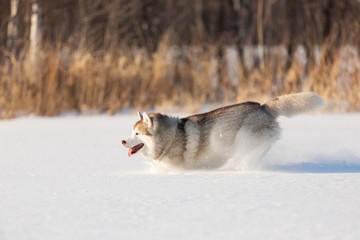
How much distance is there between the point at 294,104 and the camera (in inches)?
171

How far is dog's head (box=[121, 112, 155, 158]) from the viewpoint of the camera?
425 centimetres

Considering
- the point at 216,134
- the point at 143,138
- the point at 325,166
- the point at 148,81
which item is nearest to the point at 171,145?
the point at 143,138

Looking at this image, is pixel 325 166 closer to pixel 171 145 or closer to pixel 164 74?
pixel 171 145

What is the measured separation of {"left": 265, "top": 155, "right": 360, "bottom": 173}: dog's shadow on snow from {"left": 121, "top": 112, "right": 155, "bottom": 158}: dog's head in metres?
0.92

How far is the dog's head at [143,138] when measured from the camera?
13.9 feet

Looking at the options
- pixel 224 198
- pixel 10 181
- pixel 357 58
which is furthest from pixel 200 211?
pixel 357 58

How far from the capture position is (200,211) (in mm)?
2691

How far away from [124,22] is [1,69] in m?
12.4

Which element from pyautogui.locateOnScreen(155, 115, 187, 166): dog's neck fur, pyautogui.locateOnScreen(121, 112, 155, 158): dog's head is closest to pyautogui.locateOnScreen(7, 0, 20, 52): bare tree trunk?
pyautogui.locateOnScreen(121, 112, 155, 158): dog's head

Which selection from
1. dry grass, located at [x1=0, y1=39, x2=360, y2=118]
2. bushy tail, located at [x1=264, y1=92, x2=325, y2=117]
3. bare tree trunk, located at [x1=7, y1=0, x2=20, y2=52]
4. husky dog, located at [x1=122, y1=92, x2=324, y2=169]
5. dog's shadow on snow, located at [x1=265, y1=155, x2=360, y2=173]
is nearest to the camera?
dog's shadow on snow, located at [x1=265, y1=155, x2=360, y2=173]

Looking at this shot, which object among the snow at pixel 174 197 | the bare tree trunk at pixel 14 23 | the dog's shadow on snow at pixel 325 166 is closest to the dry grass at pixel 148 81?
the bare tree trunk at pixel 14 23

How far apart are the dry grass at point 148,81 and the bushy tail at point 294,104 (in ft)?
14.5

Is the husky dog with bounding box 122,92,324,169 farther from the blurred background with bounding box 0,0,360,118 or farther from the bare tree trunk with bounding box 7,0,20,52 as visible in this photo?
the bare tree trunk with bounding box 7,0,20,52

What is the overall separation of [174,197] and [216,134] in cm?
134
